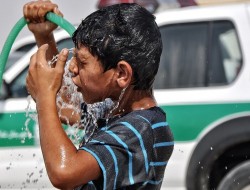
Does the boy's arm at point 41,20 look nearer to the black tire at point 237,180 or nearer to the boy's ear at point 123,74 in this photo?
the boy's ear at point 123,74

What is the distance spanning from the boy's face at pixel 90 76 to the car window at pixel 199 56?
364cm

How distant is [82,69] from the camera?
238 cm

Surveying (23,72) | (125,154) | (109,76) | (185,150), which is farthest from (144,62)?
(23,72)

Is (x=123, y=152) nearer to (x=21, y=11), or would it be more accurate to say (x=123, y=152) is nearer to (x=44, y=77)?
(x=44, y=77)

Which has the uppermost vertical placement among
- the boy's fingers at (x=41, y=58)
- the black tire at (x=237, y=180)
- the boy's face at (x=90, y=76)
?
the boy's fingers at (x=41, y=58)

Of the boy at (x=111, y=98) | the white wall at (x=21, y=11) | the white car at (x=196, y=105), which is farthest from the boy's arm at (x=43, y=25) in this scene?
the white wall at (x=21, y=11)

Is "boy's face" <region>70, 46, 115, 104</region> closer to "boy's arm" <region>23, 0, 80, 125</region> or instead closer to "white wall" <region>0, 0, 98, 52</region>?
"boy's arm" <region>23, 0, 80, 125</region>

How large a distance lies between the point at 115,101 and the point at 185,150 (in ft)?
11.4

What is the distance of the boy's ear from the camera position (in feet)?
7.66

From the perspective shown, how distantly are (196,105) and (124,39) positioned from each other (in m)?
3.59

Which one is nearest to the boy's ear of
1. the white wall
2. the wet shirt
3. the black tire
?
the wet shirt

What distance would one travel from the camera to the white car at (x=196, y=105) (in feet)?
19.2

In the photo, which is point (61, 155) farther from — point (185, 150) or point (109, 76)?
point (185, 150)

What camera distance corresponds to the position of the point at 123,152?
2.32m
